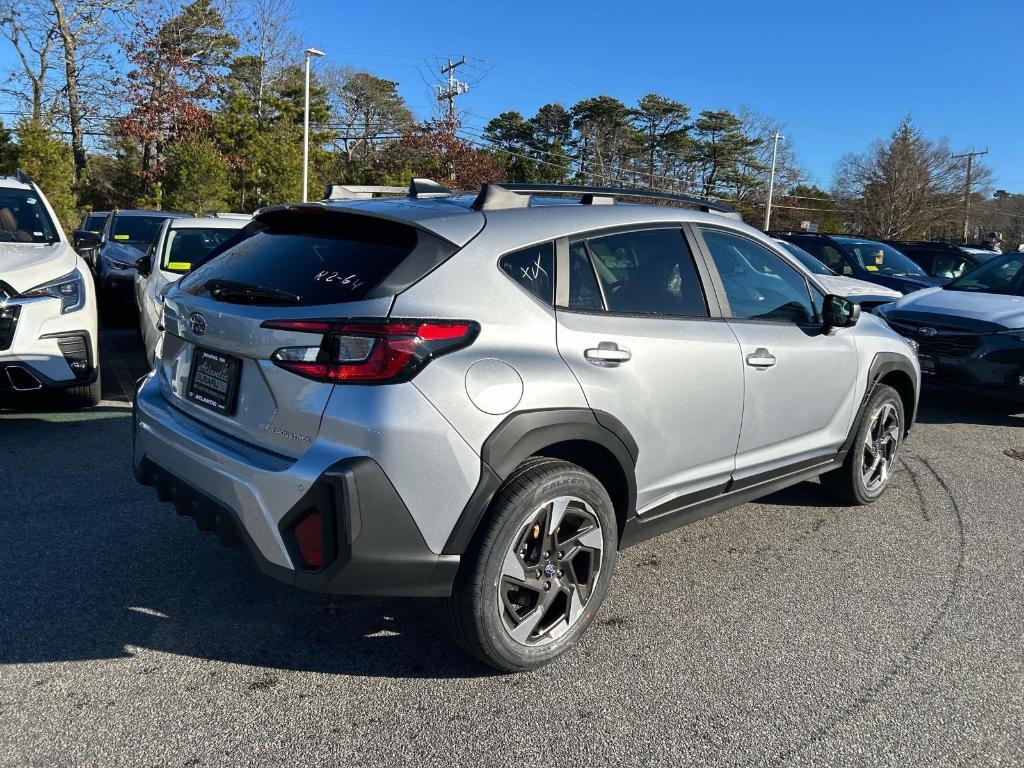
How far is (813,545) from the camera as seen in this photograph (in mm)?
4434

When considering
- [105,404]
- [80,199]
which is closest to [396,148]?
[80,199]

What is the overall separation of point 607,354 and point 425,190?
4.30 ft

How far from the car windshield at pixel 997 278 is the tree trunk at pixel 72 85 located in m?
31.4

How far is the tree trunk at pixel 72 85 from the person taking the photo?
30.6m

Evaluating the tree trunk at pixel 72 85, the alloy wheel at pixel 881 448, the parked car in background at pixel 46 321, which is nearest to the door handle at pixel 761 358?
the alloy wheel at pixel 881 448

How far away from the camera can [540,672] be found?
307 centimetres

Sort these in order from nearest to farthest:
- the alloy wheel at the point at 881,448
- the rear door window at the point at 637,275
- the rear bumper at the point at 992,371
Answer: the rear door window at the point at 637,275 < the alloy wheel at the point at 881,448 < the rear bumper at the point at 992,371

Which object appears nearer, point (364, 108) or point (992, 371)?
point (992, 371)

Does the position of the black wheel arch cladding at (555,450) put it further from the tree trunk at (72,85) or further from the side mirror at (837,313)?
the tree trunk at (72,85)

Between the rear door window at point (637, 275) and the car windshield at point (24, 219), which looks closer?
the rear door window at point (637, 275)

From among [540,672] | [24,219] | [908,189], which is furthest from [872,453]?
[908,189]

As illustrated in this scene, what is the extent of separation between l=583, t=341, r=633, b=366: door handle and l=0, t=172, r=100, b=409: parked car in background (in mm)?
4428

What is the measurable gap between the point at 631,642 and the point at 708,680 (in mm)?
373

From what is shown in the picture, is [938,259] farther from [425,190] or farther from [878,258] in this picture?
[425,190]
